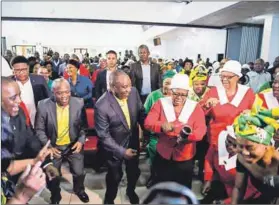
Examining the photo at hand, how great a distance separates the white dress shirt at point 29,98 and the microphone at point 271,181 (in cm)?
110

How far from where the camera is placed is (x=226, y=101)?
1.37m

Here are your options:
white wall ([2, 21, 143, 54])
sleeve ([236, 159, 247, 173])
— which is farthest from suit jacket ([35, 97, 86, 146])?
sleeve ([236, 159, 247, 173])

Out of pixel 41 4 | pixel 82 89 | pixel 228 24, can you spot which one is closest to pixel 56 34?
pixel 82 89

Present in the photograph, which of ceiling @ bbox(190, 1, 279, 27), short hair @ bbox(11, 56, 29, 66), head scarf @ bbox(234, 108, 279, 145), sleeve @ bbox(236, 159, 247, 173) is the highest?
ceiling @ bbox(190, 1, 279, 27)

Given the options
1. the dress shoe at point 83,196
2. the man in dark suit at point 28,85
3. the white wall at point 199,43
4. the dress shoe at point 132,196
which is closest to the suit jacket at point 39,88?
the man in dark suit at point 28,85

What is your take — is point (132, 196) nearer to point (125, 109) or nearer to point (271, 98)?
point (125, 109)

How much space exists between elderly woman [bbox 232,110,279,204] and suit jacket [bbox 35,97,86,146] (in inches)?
31.4

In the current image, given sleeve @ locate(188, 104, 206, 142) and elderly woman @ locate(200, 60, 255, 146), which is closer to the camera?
sleeve @ locate(188, 104, 206, 142)

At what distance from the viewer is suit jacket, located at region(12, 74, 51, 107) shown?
54.9 inches

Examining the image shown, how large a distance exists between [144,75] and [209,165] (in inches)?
43.3

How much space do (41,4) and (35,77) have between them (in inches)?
16.2

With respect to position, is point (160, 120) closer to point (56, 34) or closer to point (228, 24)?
point (56, 34)

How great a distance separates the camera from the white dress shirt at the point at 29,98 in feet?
4.25

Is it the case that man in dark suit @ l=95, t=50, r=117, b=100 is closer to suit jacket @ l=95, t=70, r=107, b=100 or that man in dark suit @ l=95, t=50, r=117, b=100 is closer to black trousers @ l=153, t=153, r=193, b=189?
suit jacket @ l=95, t=70, r=107, b=100
